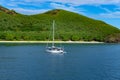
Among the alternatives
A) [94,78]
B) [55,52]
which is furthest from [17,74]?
[55,52]

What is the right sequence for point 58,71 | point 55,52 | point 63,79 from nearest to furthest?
point 63,79 → point 58,71 → point 55,52

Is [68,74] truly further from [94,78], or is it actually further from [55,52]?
[55,52]

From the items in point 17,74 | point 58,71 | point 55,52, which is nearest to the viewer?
point 17,74

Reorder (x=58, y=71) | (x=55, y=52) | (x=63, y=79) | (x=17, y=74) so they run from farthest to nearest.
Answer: (x=55, y=52) → (x=58, y=71) → (x=17, y=74) → (x=63, y=79)

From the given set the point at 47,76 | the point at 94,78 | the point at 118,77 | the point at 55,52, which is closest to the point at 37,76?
the point at 47,76

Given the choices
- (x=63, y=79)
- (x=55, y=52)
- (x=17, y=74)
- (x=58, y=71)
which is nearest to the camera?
(x=63, y=79)

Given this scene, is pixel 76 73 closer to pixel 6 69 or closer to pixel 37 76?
pixel 37 76

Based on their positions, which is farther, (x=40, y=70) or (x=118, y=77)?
(x=40, y=70)

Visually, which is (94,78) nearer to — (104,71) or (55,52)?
(104,71)

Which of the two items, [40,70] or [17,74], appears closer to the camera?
[17,74]
